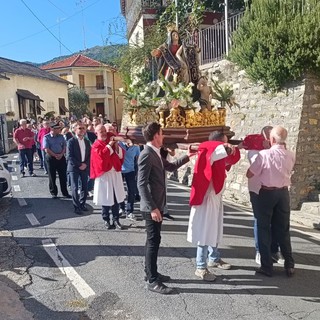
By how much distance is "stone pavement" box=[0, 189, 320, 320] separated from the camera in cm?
378

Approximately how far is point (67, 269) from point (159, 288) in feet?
4.36

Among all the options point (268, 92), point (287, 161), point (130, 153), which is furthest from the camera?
point (268, 92)

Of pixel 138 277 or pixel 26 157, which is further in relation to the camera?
pixel 26 157

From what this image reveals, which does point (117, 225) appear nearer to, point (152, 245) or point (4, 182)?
point (152, 245)

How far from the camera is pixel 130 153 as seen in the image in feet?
24.1

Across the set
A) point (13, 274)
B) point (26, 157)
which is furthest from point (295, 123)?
point (26, 157)

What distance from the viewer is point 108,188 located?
6.36 meters

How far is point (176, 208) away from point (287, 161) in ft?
12.7

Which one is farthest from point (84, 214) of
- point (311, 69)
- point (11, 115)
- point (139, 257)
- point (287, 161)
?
point (11, 115)

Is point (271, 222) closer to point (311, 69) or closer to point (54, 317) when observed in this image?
point (54, 317)

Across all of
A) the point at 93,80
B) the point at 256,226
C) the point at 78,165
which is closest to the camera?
the point at 256,226

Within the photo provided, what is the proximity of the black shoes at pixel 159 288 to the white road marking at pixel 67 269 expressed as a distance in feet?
2.00

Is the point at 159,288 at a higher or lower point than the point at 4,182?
lower

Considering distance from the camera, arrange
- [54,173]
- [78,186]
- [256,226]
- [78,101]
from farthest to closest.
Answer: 1. [78,101]
2. [54,173]
3. [78,186]
4. [256,226]
